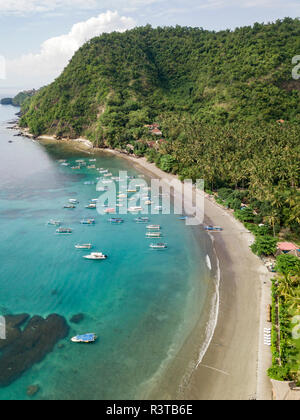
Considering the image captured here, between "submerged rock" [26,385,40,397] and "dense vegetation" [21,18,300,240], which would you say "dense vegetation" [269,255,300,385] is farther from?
"submerged rock" [26,385,40,397]

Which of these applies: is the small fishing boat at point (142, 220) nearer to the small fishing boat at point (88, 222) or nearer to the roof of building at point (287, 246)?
the small fishing boat at point (88, 222)

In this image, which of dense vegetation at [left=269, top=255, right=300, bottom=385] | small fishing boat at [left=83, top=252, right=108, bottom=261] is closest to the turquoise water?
small fishing boat at [left=83, top=252, right=108, bottom=261]

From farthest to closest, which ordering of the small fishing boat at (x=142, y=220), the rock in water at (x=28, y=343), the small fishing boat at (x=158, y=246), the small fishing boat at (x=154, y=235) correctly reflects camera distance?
the small fishing boat at (x=142, y=220), the small fishing boat at (x=154, y=235), the small fishing boat at (x=158, y=246), the rock in water at (x=28, y=343)

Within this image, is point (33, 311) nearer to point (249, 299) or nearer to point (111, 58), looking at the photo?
point (249, 299)

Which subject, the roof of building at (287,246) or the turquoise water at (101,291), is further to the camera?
the roof of building at (287,246)

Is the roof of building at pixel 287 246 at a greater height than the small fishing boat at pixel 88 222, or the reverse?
the small fishing boat at pixel 88 222

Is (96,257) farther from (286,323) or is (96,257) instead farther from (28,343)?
(286,323)

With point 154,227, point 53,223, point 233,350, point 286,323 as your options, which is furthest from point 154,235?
point 286,323

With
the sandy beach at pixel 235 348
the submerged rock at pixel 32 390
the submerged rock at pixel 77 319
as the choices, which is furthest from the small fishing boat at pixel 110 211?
the submerged rock at pixel 32 390
